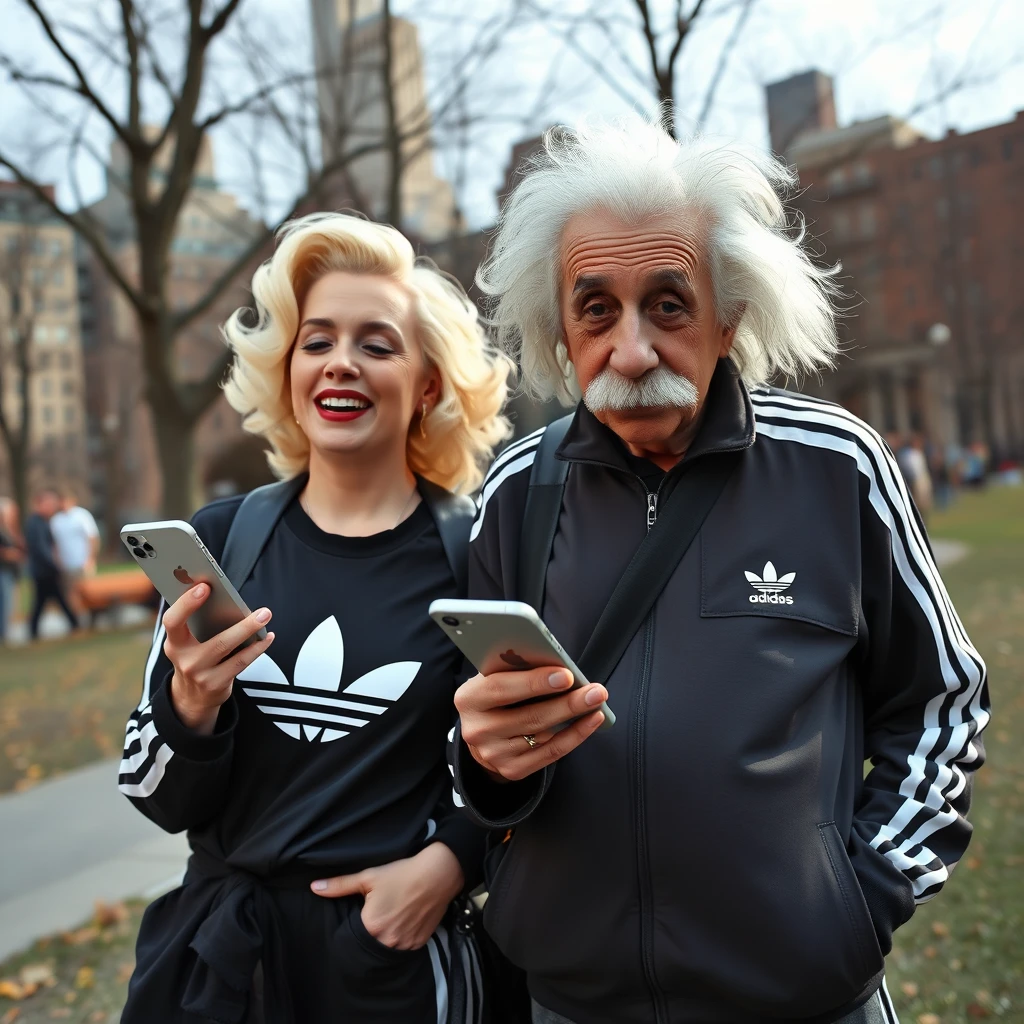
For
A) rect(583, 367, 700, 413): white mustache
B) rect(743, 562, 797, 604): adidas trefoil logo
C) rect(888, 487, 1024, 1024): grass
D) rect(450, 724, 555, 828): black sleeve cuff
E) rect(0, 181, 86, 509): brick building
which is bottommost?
rect(888, 487, 1024, 1024): grass

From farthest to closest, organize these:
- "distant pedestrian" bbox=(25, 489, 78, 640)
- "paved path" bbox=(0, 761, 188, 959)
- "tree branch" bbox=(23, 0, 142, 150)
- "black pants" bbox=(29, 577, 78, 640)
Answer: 1. "black pants" bbox=(29, 577, 78, 640)
2. "distant pedestrian" bbox=(25, 489, 78, 640)
3. "tree branch" bbox=(23, 0, 142, 150)
4. "paved path" bbox=(0, 761, 188, 959)

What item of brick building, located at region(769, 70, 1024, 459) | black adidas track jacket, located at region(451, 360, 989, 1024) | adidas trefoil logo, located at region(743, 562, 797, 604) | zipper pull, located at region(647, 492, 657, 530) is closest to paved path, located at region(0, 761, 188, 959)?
black adidas track jacket, located at region(451, 360, 989, 1024)

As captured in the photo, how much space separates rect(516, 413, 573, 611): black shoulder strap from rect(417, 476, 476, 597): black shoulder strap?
34 centimetres

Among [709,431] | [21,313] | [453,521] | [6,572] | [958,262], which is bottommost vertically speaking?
[6,572]

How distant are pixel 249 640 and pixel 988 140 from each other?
2284 inches

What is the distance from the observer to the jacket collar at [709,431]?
2006 millimetres

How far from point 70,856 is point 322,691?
426 cm

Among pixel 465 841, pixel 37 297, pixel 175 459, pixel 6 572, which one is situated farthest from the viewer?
pixel 37 297

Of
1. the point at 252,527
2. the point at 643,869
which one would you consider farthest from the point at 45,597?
the point at 643,869

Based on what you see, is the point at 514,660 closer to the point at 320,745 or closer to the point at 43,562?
the point at 320,745

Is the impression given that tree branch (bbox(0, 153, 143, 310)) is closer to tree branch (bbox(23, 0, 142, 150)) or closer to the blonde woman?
tree branch (bbox(23, 0, 142, 150))

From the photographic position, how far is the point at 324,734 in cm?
237

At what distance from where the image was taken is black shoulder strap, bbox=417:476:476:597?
2.52 meters

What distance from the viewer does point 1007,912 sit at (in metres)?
4.55
